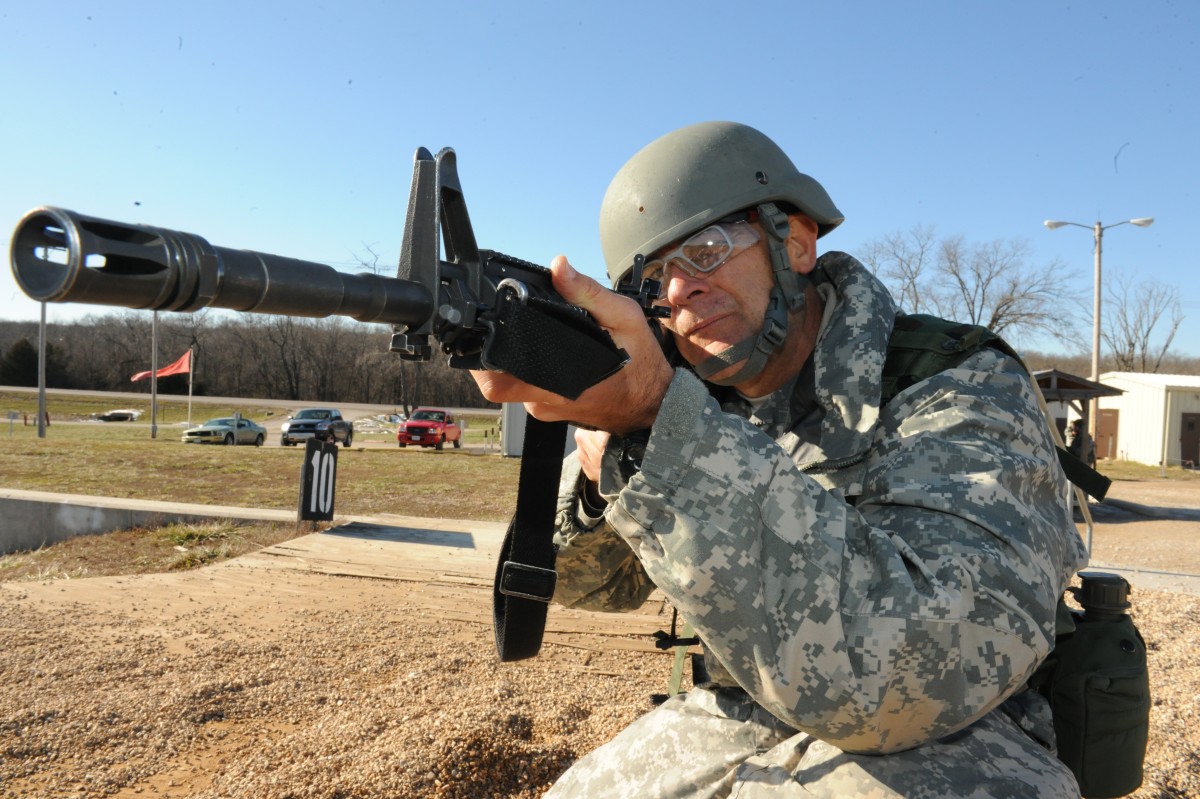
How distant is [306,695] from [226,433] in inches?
1146

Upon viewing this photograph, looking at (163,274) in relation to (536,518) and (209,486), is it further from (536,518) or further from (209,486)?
(209,486)

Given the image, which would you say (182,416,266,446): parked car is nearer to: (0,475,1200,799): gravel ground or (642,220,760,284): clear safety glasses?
(0,475,1200,799): gravel ground

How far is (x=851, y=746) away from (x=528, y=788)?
1.80m

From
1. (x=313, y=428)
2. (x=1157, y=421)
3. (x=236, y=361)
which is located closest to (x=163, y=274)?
(x=313, y=428)

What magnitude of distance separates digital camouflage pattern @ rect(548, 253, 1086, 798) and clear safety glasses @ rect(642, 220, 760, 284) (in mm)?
690

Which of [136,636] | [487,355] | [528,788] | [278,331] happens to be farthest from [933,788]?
[278,331]

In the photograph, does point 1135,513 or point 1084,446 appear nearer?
point 1135,513

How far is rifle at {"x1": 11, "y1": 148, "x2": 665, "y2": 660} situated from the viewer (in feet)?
4.17

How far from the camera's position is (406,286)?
1612 millimetres

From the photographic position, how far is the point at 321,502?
9.10 metres

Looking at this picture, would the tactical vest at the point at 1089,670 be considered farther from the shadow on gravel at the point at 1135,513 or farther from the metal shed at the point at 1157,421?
the metal shed at the point at 1157,421

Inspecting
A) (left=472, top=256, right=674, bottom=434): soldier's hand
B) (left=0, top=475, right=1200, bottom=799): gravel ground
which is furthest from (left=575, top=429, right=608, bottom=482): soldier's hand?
(left=0, top=475, right=1200, bottom=799): gravel ground

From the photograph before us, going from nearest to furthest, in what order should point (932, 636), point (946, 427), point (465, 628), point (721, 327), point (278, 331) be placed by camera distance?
point (932, 636)
point (946, 427)
point (721, 327)
point (465, 628)
point (278, 331)

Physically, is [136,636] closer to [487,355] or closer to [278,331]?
[487,355]
